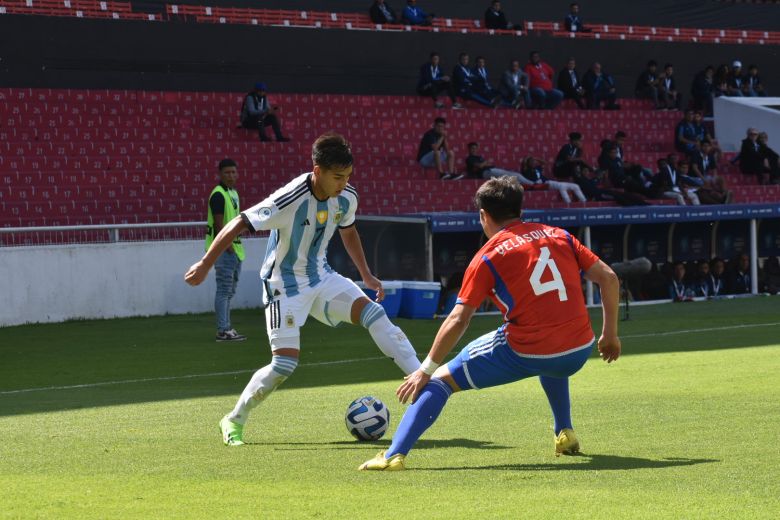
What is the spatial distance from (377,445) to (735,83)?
1110 inches

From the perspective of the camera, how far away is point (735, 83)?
34.2 meters

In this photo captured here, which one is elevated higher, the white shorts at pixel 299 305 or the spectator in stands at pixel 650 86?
the spectator in stands at pixel 650 86

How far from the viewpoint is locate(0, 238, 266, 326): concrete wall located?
62.1 feet

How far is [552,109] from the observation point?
30.9 meters

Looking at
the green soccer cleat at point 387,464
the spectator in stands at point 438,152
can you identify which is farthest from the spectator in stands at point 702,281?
the green soccer cleat at point 387,464

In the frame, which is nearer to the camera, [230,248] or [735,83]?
[230,248]

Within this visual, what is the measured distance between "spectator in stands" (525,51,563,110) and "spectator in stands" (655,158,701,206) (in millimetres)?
4789

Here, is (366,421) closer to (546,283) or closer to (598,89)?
(546,283)

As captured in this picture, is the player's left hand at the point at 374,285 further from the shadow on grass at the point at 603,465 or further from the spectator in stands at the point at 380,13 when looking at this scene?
the spectator in stands at the point at 380,13

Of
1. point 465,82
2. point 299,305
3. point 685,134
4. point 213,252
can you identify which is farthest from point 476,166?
point 213,252

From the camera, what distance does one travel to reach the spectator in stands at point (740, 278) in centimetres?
2334

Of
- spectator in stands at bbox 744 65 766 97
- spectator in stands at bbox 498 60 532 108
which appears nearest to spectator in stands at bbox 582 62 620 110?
spectator in stands at bbox 498 60 532 108

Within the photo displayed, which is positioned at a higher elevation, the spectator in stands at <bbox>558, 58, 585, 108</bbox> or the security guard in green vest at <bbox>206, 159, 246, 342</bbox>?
the spectator in stands at <bbox>558, 58, 585, 108</bbox>

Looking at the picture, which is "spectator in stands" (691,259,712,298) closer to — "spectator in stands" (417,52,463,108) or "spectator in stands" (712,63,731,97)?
"spectator in stands" (417,52,463,108)
